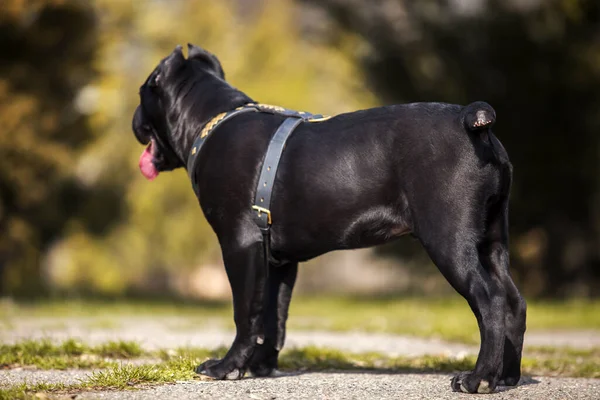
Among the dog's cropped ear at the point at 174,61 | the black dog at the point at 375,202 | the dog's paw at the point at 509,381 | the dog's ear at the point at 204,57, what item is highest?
the dog's ear at the point at 204,57

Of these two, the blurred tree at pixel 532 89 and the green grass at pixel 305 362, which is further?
the blurred tree at pixel 532 89

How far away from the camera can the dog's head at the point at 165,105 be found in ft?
18.0

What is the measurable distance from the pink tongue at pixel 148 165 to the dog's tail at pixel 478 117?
222 centimetres

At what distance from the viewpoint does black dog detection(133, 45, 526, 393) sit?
453 centimetres

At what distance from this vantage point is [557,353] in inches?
305

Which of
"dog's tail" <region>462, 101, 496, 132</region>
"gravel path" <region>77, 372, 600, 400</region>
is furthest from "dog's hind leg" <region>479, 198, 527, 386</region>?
"dog's tail" <region>462, 101, 496, 132</region>

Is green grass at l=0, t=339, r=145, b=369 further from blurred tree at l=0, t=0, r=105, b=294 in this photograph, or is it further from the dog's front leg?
blurred tree at l=0, t=0, r=105, b=294

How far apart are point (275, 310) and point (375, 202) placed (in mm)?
1118

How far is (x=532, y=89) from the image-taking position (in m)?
14.8

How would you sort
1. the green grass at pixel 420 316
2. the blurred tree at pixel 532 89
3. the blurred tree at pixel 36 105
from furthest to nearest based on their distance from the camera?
the blurred tree at pixel 532 89, the blurred tree at pixel 36 105, the green grass at pixel 420 316

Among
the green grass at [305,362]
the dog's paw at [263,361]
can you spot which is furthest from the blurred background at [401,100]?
the dog's paw at [263,361]

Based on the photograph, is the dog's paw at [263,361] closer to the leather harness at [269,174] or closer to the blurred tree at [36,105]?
the leather harness at [269,174]

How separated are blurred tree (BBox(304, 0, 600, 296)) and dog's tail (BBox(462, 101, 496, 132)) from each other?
10637 millimetres

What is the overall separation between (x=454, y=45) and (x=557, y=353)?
913 cm
